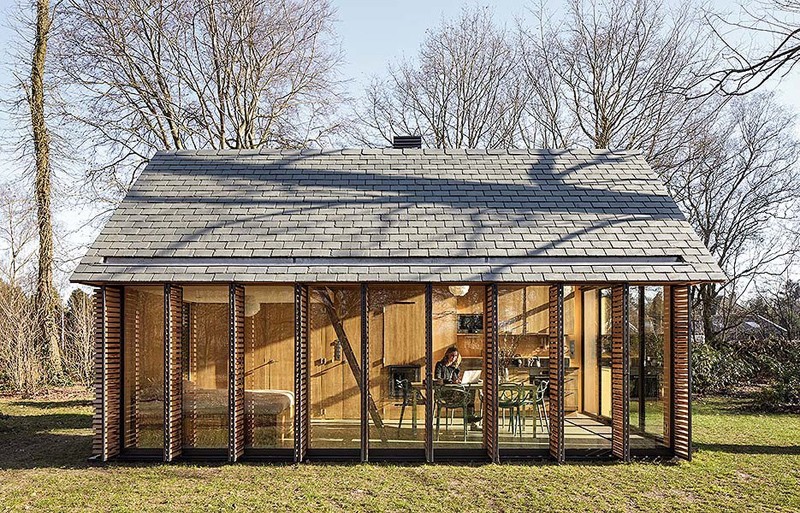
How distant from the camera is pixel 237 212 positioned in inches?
448

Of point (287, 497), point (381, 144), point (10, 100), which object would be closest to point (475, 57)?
point (381, 144)

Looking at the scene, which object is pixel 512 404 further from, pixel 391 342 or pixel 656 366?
pixel 656 366

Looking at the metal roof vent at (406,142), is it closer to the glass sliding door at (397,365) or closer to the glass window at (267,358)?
the glass sliding door at (397,365)

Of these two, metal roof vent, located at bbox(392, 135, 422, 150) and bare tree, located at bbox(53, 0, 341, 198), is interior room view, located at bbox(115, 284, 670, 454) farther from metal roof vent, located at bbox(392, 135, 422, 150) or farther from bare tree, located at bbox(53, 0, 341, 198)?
bare tree, located at bbox(53, 0, 341, 198)

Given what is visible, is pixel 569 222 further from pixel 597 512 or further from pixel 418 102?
pixel 418 102

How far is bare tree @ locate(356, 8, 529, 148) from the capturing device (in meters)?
25.7

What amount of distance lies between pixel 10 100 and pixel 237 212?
13.0 m

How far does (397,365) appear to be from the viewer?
10445 mm

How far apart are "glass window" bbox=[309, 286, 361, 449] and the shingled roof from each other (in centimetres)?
52

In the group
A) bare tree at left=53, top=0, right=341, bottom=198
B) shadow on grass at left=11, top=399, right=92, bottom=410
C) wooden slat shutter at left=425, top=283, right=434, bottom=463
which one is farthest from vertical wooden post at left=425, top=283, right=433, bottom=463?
bare tree at left=53, top=0, right=341, bottom=198

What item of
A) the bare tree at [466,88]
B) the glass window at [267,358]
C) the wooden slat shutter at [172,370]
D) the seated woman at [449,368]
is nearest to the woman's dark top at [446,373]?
the seated woman at [449,368]

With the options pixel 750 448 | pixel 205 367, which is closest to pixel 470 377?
pixel 205 367

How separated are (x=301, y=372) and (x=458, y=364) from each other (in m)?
2.14

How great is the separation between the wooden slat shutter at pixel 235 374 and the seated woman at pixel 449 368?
2.64 meters
